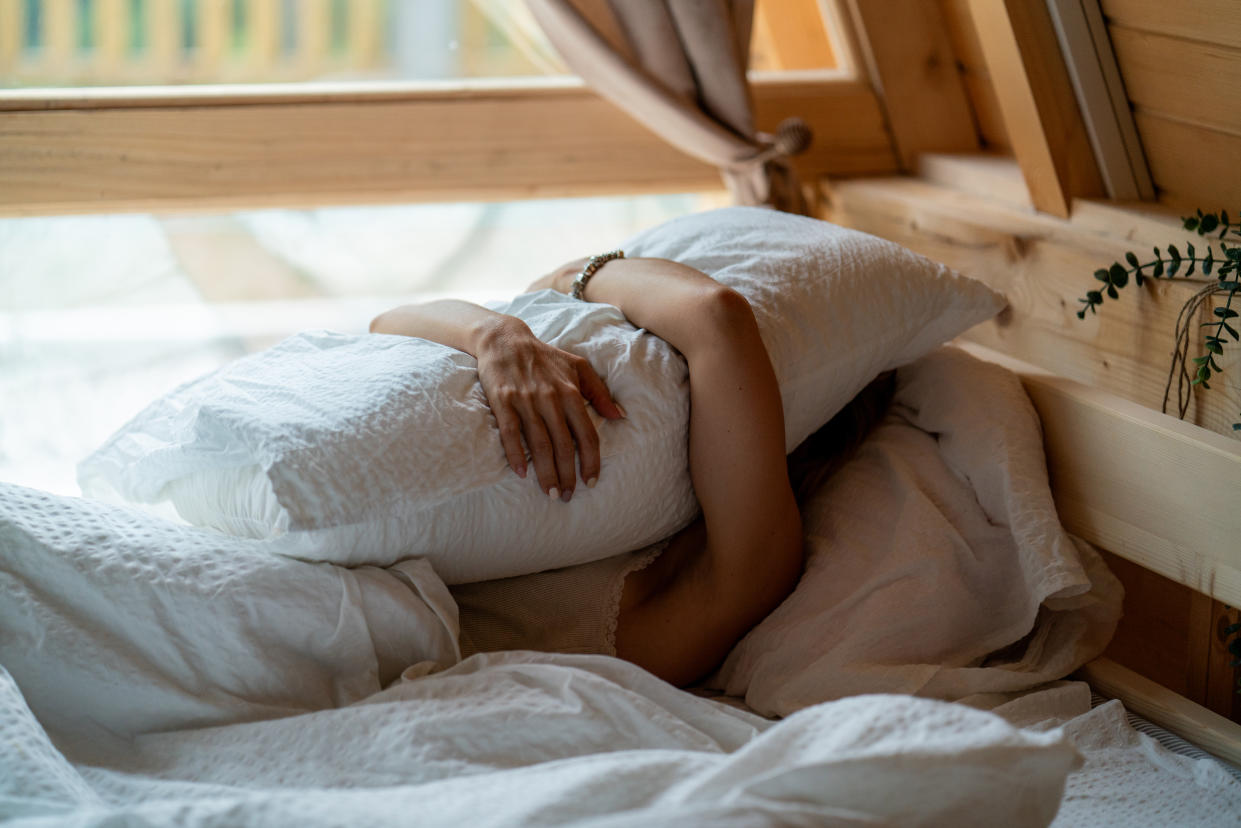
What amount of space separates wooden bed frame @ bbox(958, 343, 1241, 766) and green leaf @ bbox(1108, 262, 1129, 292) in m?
0.15

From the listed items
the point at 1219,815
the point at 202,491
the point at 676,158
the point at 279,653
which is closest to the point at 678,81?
the point at 676,158

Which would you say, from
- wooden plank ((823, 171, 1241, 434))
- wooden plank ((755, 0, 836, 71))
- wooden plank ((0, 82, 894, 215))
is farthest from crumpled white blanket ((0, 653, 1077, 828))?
wooden plank ((755, 0, 836, 71))

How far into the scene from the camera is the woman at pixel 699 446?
3.77ft

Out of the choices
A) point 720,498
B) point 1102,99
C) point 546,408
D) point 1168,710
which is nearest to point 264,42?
point 546,408

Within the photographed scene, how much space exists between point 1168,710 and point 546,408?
77cm

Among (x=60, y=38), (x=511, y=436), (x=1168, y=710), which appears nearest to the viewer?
(x=511, y=436)

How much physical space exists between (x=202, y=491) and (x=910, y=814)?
769 millimetres

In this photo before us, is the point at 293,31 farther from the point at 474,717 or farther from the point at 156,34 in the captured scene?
the point at 474,717

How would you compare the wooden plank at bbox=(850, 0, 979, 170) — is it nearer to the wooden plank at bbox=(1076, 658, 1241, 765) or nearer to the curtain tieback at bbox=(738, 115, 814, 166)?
the curtain tieback at bbox=(738, 115, 814, 166)

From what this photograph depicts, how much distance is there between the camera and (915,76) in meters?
2.06

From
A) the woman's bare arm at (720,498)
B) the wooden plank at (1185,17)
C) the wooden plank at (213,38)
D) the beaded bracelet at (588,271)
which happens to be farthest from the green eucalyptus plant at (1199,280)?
the wooden plank at (213,38)

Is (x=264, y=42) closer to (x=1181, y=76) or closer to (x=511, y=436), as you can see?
(x=511, y=436)

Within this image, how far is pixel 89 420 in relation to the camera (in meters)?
1.94

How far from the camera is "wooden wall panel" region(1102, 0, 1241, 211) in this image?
4.59ft
